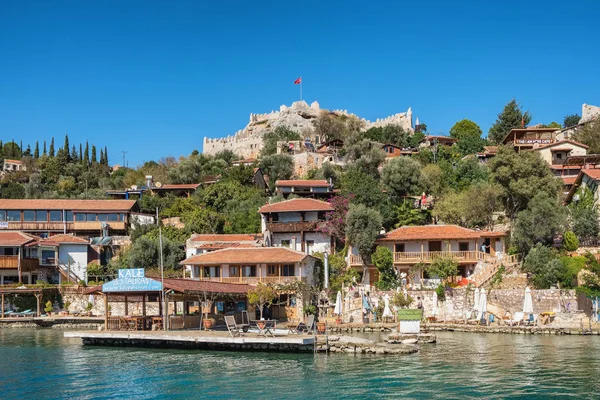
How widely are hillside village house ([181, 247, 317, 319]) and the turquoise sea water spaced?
1301cm

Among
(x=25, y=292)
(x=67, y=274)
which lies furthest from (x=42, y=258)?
(x=25, y=292)

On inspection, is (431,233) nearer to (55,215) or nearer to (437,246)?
(437,246)

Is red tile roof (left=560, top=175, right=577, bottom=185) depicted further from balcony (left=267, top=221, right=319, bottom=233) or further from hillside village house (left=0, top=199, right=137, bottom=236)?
hillside village house (left=0, top=199, right=137, bottom=236)

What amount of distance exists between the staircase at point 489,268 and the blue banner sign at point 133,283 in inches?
778

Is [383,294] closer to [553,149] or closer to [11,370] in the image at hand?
[11,370]

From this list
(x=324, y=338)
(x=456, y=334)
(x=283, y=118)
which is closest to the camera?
(x=324, y=338)

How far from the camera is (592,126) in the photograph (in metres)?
69.2

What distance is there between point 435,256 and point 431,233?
70.8 inches

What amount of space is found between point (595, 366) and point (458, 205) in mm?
29560

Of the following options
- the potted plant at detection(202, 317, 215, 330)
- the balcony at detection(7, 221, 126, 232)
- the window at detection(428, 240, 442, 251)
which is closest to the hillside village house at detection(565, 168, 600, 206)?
the window at detection(428, 240, 442, 251)

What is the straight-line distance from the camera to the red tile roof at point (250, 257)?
4278 centimetres

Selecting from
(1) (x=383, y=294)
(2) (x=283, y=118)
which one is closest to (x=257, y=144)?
(2) (x=283, y=118)

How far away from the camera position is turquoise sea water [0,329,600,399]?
2058 centimetres

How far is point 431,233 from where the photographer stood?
149 feet
